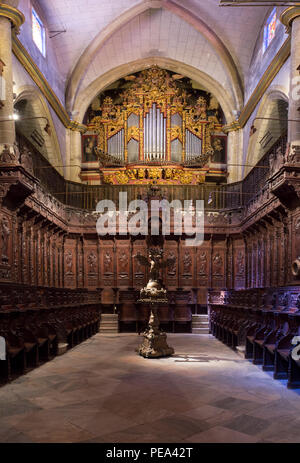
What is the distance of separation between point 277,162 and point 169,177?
695cm

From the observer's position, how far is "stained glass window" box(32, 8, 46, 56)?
496 inches

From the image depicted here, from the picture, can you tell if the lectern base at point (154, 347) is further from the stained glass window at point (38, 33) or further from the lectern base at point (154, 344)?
the stained glass window at point (38, 33)

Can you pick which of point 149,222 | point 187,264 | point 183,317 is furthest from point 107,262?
point 183,317

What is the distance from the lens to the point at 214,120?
17.6m

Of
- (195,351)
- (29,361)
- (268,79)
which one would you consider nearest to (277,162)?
(268,79)

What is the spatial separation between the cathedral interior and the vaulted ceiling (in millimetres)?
65

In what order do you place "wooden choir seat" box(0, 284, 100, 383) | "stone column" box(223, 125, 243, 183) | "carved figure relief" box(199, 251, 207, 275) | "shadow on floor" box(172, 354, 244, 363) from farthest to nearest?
"stone column" box(223, 125, 243, 183)
"carved figure relief" box(199, 251, 207, 275)
"shadow on floor" box(172, 354, 244, 363)
"wooden choir seat" box(0, 284, 100, 383)

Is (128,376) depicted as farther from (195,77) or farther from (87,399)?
(195,77)

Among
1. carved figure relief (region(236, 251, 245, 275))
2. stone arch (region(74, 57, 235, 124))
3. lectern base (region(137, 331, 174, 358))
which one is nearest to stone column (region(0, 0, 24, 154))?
lectern base (region(137, 331, 174, 358))

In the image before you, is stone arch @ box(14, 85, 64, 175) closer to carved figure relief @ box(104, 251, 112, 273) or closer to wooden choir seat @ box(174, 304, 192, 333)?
carved figure relief @ box(104, 251, 112, 273)

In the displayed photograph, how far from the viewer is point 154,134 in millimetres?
16828

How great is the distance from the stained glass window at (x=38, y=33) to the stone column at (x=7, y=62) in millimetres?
3800

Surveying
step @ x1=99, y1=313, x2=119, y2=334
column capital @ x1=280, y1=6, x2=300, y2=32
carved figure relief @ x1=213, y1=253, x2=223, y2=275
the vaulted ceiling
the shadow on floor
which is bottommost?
step @ x1=99, y1=313, x2=119, y2=334

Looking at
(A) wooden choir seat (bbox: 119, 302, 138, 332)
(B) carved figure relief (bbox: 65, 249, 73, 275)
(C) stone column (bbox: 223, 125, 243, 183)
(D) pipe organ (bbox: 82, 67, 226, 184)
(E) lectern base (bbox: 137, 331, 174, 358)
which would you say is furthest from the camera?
(C) stone column (bbox: 223, 125, 243, 183)
